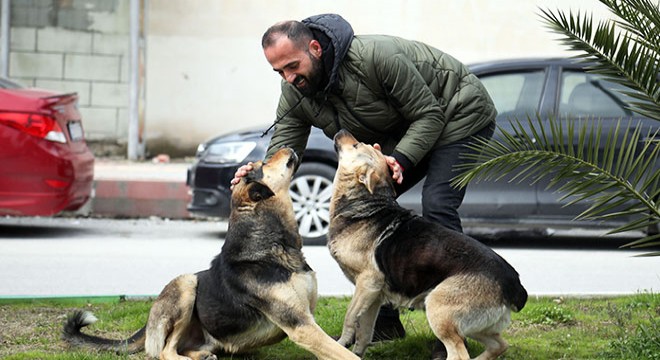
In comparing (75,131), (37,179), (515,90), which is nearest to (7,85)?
(75,131)

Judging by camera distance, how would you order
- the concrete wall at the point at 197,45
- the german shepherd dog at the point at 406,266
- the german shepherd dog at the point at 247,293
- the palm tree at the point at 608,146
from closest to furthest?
the german shepherd dog at the point at 406,266 → the palm tree at the point at 608,146 → the german shepherd dog at the point at 247,293 → the concrete wall at the point at 197,45

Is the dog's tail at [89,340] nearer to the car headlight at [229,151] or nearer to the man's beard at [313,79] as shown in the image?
the man's beard at [313,79]

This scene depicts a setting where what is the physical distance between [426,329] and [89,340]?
1861 millimetres

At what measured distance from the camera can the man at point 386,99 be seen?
5.20 meters

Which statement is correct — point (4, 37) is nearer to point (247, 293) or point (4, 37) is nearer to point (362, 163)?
point (362, 163)

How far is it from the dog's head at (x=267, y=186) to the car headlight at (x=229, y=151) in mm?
4725

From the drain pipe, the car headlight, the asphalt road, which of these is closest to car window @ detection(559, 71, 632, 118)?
the asphalt road

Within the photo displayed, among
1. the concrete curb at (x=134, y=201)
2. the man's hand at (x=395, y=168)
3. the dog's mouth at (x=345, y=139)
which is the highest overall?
the dog's mouth at (x=345, y=139)

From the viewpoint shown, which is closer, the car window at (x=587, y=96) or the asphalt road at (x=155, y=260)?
the asphalt road at (x=155, y=260)

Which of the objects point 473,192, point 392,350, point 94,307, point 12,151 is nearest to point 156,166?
point 12,151

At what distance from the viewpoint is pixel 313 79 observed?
524cm

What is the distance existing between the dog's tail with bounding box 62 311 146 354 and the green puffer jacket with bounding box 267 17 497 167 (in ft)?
4.11

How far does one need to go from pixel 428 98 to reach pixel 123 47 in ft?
38.3

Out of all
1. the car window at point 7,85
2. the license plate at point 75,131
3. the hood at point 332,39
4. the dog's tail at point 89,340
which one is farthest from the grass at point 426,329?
the car window at point 7,85
